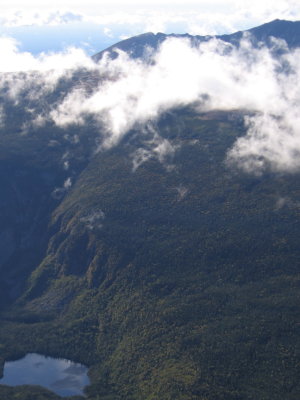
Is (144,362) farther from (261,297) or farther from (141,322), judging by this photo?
(261,297)

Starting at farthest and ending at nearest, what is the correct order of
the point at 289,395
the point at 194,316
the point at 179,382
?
the point at 194,316 → the point at 179,382 → the point at 289,395

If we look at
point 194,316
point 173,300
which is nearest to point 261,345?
point 194,316

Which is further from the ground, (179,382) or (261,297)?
(261,297)

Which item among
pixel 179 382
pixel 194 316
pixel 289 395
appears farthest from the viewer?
pixel 194 316

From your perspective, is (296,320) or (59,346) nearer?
(296,320)

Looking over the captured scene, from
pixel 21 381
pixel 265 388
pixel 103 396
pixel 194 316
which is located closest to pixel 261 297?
pixel 194 316

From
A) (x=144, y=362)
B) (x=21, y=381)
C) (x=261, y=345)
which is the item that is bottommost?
(x=21, y=381)
